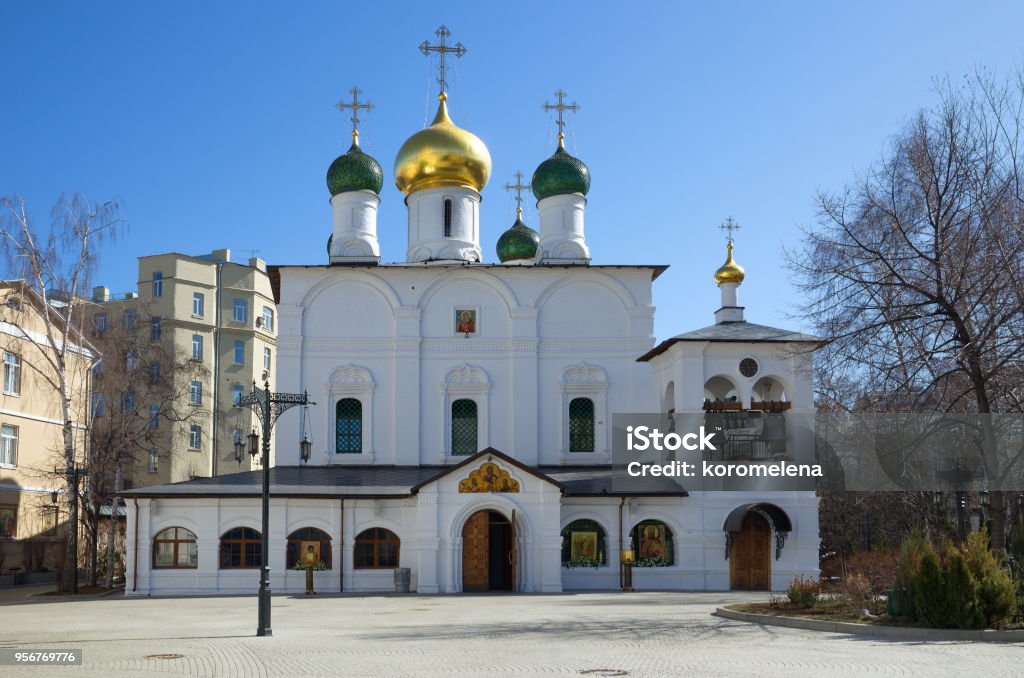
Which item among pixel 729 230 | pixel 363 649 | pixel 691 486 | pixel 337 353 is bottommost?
pixel 363 649

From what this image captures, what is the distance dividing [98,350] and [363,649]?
2419cm

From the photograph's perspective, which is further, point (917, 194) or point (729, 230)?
point (729, 230)

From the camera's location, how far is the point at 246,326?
49.5m

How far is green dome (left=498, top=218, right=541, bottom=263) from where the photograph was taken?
117 feet

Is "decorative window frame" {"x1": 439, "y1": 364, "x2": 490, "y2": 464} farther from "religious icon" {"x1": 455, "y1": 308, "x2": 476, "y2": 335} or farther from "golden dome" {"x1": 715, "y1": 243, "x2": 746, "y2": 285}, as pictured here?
"golden dome" {"x1": 715, "y1": 243, "x2": 746, "y2": 285}

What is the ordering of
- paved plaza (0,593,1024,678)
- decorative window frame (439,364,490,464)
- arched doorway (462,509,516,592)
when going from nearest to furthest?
paved plaza (0,593,1024,678) → arched doorway (462,509,516,592) → decorative window frame (439,364,490,464)

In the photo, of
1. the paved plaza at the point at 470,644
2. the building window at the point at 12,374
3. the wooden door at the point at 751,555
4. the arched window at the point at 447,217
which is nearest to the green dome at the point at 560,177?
the arched window at the point at 447,217

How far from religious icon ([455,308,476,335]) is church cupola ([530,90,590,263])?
10.3 ft

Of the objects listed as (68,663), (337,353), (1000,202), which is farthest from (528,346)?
(68,663)

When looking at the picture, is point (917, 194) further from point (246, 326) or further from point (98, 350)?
point (246, 326)

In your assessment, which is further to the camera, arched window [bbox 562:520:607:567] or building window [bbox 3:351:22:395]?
→ building window [bbox 3:351:22:395]

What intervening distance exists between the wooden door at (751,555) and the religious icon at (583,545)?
3195mm

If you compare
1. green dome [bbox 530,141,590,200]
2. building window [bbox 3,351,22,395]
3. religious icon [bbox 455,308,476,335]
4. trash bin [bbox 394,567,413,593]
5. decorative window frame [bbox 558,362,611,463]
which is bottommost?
trash bin [bbox 394,567,413,593]

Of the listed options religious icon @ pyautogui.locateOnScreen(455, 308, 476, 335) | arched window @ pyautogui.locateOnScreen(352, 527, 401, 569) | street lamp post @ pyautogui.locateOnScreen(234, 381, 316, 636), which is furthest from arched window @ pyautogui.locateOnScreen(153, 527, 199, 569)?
street lamp post @ pyautogui.locateOnScreen(234, 381, 316, 636)
